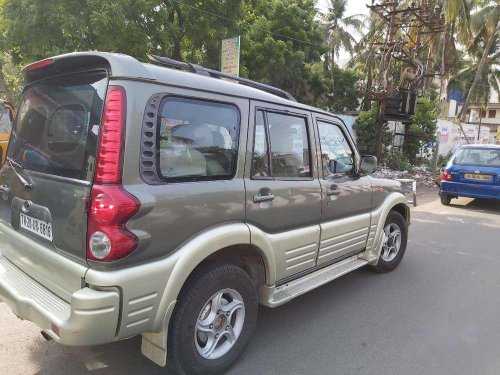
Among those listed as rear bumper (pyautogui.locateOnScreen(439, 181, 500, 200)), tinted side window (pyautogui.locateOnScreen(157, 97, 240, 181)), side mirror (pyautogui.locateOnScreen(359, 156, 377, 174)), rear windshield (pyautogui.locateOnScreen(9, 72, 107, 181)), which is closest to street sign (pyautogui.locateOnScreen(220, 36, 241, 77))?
rear bumper (pyautogui.locateOnScreen(439, 181, 500, 200))

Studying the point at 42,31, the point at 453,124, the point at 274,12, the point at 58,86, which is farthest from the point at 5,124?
the point at 453,124

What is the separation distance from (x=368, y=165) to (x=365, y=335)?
1644mm

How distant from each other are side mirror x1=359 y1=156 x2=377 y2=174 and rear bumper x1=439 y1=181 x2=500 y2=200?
6587mm

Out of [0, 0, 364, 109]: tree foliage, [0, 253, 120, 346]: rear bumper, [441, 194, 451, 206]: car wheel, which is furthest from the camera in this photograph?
[441, 194, 451, 206]: car wheel

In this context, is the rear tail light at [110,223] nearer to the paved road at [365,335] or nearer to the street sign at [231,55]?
the paved road at [365,335]

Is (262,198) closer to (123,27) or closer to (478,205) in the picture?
(123,27)

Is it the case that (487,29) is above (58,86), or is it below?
above

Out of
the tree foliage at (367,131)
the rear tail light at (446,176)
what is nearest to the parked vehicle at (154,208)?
the rear tail light at (446,176)

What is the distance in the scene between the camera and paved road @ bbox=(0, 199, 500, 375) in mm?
2982

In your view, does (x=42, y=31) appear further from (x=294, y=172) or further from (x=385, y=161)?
(x=385, y=161)

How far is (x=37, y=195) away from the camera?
2.61 m

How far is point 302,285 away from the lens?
11.3 ft

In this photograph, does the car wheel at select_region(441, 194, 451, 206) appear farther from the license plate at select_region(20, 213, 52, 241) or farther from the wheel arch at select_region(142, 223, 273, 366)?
the license plate at select_region(20, 213, 52, 241)

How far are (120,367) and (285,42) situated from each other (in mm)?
18216
